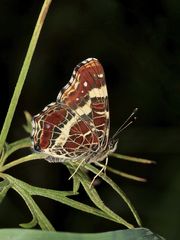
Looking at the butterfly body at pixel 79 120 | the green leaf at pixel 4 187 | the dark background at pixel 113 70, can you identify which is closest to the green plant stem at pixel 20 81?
the green leaf at pixel 4 187

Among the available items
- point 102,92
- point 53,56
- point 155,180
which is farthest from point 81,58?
point 102,92

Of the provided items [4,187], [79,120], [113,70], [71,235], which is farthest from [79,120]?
[113,70]

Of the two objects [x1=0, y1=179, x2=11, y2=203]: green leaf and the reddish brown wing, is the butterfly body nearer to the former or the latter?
the reddish brown wing

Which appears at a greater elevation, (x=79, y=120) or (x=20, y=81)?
(x=20, y=81)

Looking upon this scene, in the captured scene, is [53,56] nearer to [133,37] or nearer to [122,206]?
[133,37]

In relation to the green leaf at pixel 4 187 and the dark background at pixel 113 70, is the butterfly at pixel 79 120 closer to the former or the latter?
the green leaf at pixel 4 187

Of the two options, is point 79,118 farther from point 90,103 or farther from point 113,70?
point 113,70

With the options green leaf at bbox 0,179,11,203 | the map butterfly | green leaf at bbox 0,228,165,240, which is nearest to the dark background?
the map butterfly
